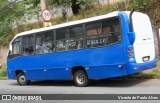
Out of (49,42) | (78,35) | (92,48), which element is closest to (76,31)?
(78,35)

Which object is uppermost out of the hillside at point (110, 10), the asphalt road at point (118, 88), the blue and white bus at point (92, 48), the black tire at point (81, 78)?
the hillside at point (110, 10)

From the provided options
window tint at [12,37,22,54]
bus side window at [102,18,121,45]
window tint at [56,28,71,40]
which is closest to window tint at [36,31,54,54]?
window tint at [56,28,71,40]

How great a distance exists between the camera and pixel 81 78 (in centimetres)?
1517

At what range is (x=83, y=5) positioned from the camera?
2953 centimetres

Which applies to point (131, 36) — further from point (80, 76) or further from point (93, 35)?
point (80, 76)

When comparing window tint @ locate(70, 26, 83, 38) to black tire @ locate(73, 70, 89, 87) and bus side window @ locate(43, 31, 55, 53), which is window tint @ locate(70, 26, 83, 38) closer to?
bus side window @ locate(43, 31, 55, 53)

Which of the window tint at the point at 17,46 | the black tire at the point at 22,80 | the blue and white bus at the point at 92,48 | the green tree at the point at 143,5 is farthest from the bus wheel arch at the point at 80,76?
the green tree at the point at 143,5

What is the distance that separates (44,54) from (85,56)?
2.52m

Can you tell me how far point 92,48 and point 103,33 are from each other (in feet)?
2.64

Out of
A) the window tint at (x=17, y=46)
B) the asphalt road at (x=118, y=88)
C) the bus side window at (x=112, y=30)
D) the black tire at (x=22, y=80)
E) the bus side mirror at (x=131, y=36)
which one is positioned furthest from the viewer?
the black tire at (x=22, y=80)

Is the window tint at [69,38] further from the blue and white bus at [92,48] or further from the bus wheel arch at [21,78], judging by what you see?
the bus wheel arch at [21,78]

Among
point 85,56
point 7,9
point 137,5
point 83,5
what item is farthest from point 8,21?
point 85,56

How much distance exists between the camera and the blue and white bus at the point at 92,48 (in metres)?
13.5

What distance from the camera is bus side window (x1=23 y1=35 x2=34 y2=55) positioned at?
56.5 feet
